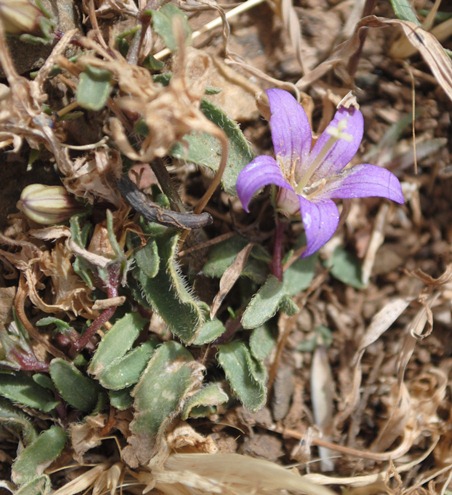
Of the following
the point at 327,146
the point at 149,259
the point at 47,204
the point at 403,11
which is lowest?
the point at 149,259

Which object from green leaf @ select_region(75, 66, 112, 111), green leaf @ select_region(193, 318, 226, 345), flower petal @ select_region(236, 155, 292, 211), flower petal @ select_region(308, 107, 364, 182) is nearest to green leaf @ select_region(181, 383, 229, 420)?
green leaf @ select_region(193, 318, 226, 345)

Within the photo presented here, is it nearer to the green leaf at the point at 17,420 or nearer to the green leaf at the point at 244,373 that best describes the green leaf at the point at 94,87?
the green leaf at the point at 244,373

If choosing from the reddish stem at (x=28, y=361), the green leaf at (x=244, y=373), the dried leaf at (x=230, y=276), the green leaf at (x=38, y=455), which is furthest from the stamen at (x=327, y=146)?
the green leaf at (x=38, y=455)

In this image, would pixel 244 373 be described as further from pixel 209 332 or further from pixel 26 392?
pixel 26 392

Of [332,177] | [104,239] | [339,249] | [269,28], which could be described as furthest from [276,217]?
[269,28]

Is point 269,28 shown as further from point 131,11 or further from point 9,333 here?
point 9,333

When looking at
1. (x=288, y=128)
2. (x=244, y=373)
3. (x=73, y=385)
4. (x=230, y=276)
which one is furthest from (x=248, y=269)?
(x=73, y=385)
